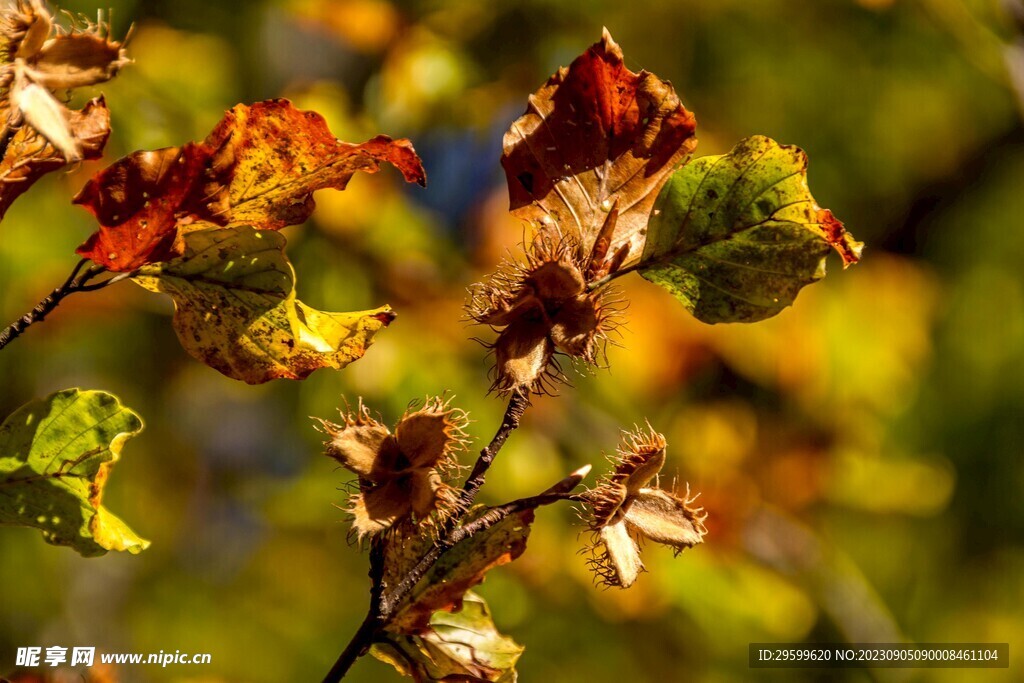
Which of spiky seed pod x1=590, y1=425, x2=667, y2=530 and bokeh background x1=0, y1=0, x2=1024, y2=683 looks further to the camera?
bokeh background x1=0, y1=0, x2=1024, y2=683

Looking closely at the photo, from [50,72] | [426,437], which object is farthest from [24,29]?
[426,437]

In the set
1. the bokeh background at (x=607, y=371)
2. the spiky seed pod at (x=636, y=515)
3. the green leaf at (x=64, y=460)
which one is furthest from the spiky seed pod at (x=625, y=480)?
the bokeh background at (x=607, y=371)

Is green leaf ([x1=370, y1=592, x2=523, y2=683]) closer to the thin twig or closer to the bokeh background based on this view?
the thin twig

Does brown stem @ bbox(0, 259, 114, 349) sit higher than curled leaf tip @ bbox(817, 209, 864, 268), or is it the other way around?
curled leaf tip @ bbox(817, 209, 864, 268)

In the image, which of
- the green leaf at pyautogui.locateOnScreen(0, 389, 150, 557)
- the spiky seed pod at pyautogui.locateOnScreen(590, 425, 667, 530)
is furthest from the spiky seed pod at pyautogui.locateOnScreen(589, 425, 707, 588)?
the green leaf at pyautogui.locateOnScreen(0, 389, 150, 557)

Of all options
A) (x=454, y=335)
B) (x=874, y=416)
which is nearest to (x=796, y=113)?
(x=874, y=416)

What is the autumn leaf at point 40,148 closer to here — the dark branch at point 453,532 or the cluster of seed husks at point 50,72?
the cluster of seed husks at point 50,72
